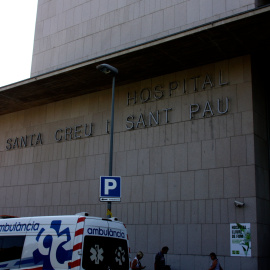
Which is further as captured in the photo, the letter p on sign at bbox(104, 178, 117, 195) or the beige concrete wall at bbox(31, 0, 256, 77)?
the beige concrete wall at bbox(31, 0, 256, 77)

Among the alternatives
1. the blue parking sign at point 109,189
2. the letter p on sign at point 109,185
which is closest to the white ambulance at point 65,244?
the blue parking sign at point 109,189

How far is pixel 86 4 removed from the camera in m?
23.5

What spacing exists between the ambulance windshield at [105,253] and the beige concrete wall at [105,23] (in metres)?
11.1

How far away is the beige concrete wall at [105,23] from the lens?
61.9 feet

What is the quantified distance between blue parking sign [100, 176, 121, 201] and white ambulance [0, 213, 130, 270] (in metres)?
2.39

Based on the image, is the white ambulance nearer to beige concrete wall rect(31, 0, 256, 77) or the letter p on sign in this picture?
the letter p on sign

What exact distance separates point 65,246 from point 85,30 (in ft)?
50.7

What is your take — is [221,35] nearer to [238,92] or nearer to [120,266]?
[238,92]

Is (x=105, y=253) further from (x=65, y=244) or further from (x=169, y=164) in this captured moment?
(x=169, y=164)

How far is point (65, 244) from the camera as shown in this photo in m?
10.1

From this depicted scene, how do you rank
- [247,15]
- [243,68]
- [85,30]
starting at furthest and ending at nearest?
[85,30]
[243,68]
[247,15]

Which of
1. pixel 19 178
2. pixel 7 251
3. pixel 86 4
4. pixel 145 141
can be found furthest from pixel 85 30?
pixel 7 251

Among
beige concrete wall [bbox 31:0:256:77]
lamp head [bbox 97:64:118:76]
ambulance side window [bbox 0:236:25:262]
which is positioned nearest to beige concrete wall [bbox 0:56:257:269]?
beige concrete wall [bbox 31:0:256:77]

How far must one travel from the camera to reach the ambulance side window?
36.4 ft
